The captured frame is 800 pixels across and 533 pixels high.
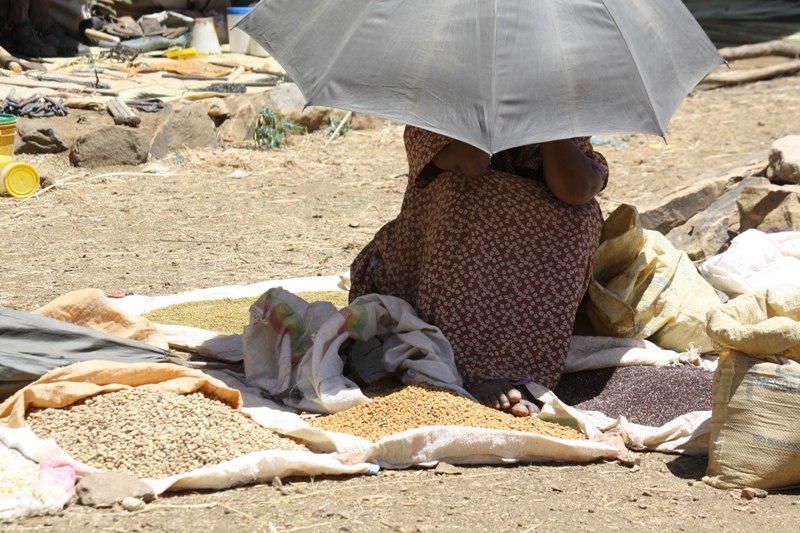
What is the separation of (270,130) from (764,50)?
6.85 m

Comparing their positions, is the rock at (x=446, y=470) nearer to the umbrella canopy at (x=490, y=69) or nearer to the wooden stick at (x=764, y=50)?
the umbrella canopy at (x=490, y=69)

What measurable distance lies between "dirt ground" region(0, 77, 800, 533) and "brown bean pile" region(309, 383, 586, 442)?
17 cm

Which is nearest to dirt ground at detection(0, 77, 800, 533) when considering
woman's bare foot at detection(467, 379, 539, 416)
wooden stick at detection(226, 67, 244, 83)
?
woman's bare foot at detection(467, 379, 539, 416)

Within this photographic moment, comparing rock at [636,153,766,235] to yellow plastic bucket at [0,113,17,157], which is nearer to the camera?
rock at [636,153,766,235]

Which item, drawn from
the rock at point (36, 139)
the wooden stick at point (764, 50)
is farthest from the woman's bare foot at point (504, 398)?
the wooden stick at point (764, 50)

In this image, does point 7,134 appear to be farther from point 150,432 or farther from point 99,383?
point 150,432

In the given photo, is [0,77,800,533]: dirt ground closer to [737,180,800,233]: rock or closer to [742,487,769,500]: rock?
[742,487,769,500]: rock

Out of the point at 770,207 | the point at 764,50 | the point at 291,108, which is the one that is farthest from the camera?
the point at 764,50

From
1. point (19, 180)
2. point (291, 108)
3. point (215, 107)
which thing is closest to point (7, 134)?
point (19, 180)

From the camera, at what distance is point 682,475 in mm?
2805

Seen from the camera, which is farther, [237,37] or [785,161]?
[237,37]

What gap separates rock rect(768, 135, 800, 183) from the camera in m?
4.96

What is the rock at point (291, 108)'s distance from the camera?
8.62 meters

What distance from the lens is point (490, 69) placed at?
276 cm
